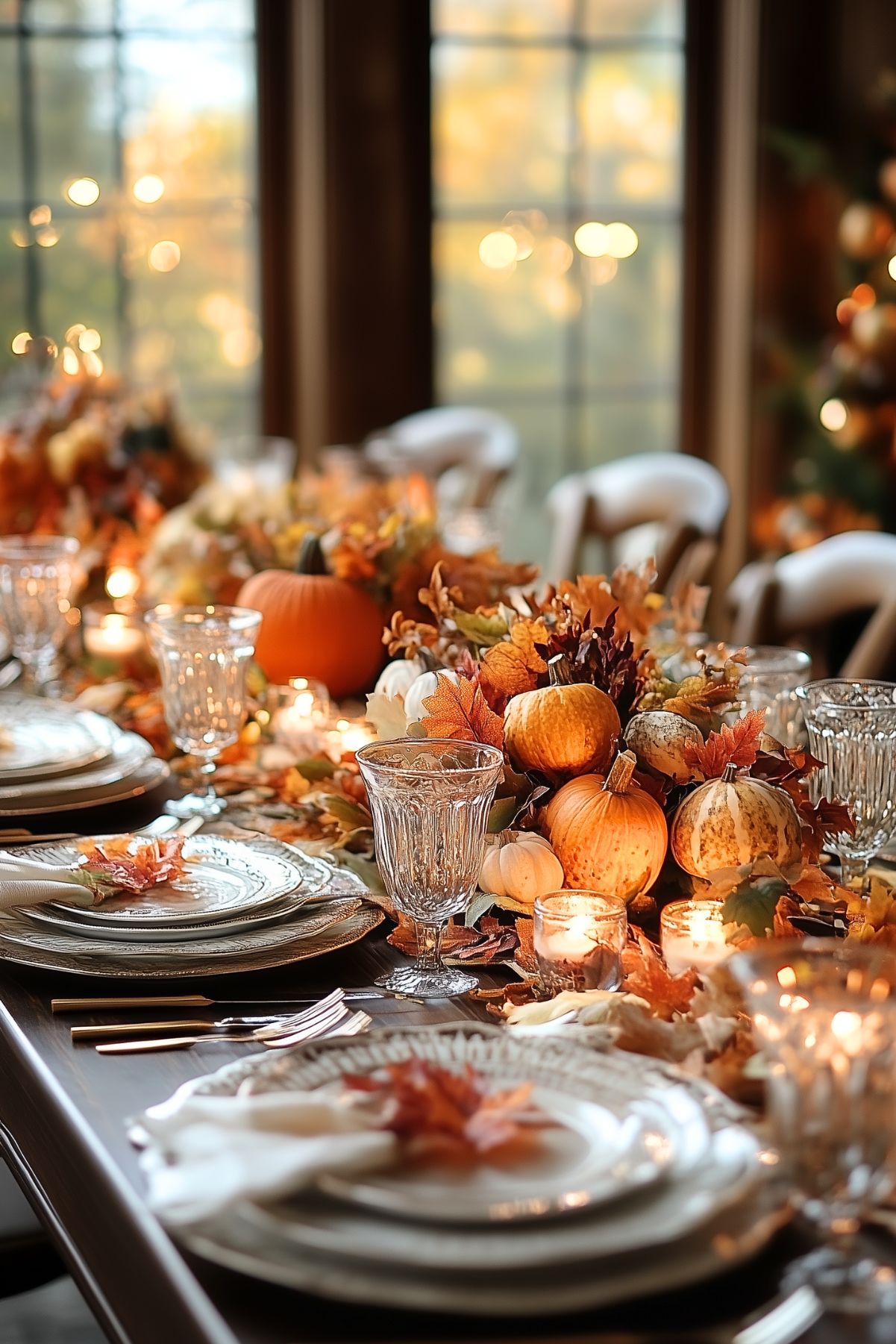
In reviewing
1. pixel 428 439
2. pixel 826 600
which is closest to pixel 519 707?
pixel 826 600

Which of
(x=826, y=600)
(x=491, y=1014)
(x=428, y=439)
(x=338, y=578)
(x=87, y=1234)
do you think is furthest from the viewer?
(x=428, y=439)

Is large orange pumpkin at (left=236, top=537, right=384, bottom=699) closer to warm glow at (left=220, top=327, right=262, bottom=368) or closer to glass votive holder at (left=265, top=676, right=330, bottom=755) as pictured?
glass votive holder at (left=265, top=676, right=330, bottom=755)

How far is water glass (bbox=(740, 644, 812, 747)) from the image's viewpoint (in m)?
1.47

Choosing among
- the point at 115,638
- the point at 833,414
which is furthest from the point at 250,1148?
the point at 833,414

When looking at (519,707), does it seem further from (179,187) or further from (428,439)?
(179,187)

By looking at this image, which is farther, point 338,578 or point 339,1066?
point 338,578

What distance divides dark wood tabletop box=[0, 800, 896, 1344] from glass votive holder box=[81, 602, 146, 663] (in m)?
0.94

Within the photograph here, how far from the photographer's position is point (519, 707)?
1201mm

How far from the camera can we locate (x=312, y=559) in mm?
1871

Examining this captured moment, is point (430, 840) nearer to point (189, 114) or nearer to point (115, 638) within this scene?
point (115, 638)

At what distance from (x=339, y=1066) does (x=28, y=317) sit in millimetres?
3850

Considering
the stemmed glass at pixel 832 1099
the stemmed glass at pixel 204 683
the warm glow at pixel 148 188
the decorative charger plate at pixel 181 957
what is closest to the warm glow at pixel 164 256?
the warm glow at pixel 148 188

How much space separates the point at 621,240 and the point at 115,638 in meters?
3.09

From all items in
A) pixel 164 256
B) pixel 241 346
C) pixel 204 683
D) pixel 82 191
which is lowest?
pixel 204 683
